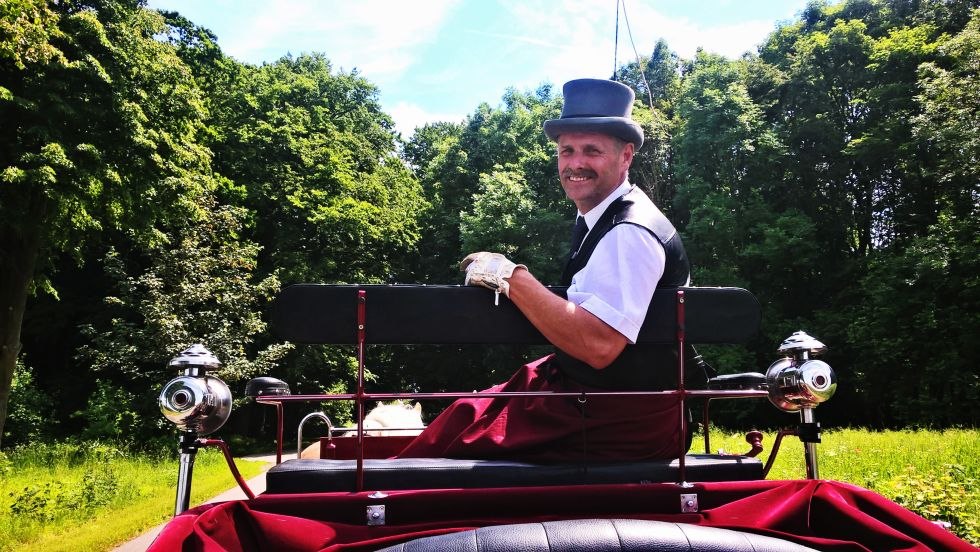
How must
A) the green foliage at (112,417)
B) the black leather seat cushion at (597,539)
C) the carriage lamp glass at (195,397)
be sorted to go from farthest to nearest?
the green foliage at (112,417), the carriage lamp glass at (195,397), the black leather seat cushion at (597,539)

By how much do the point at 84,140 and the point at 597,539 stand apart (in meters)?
14.2

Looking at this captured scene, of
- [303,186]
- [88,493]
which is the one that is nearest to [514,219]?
[303,186]

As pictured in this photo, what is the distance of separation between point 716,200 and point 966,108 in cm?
818

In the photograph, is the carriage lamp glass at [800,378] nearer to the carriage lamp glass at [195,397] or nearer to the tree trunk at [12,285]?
the carriage lamp glass at [195,397]

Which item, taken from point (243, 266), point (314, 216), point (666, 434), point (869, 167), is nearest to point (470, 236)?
point (314, 216)

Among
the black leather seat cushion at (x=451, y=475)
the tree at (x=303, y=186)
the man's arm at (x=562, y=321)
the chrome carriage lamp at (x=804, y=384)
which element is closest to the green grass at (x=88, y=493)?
the black leather seat cushion at (x=451, y=475)

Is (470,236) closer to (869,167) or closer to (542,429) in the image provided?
(869,167)

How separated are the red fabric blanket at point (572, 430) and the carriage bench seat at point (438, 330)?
0.56 feet

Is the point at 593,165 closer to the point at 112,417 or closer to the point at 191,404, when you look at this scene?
the point at 191,404

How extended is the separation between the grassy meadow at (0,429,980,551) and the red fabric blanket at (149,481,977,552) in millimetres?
3486

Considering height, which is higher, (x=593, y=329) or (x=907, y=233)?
(x=907, y=233)

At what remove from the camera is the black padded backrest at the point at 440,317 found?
6.92 feet

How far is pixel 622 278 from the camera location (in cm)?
224

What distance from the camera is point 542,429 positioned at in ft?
7.80
